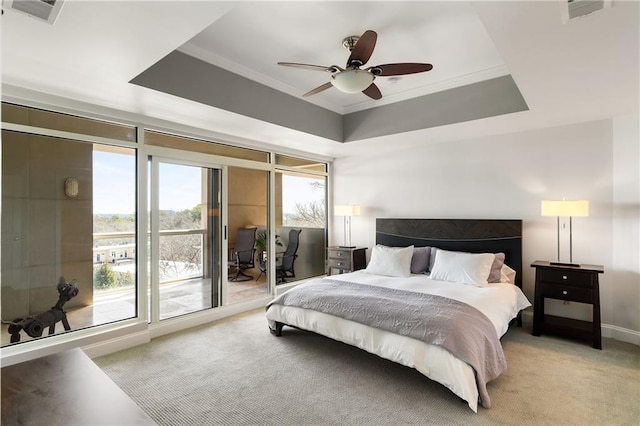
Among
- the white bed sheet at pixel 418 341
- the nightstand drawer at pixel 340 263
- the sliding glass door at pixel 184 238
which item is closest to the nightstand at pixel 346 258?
the nightstand drawer at pixel 340 263

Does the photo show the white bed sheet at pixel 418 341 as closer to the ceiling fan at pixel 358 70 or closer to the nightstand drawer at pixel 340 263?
the nightstand drawer at pixel 340 263

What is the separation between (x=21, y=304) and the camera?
2951mm

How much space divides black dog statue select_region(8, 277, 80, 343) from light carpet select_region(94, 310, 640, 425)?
0.54 meters

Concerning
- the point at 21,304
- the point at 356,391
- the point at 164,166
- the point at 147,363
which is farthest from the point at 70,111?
the point at 356,391

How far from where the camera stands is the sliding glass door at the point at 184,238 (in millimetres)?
3736

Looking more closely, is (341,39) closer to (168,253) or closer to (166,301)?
(168,253)

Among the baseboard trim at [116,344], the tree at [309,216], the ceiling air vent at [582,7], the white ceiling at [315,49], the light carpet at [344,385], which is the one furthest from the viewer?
the tree at [309,216]

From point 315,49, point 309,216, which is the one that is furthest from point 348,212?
point 315,49

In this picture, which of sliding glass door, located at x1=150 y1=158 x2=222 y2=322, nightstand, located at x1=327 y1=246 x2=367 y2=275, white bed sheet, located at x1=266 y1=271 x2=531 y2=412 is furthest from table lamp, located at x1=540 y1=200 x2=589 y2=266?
sliding glass door, located at x1=150 y1=158 x2=222 y2=322

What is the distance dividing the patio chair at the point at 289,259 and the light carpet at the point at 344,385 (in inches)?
71.9

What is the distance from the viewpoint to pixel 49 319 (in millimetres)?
3018

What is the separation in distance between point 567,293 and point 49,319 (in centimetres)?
520

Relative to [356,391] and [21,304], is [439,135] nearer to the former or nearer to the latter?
[356,391]

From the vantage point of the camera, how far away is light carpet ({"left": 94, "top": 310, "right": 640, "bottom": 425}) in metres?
2.21
